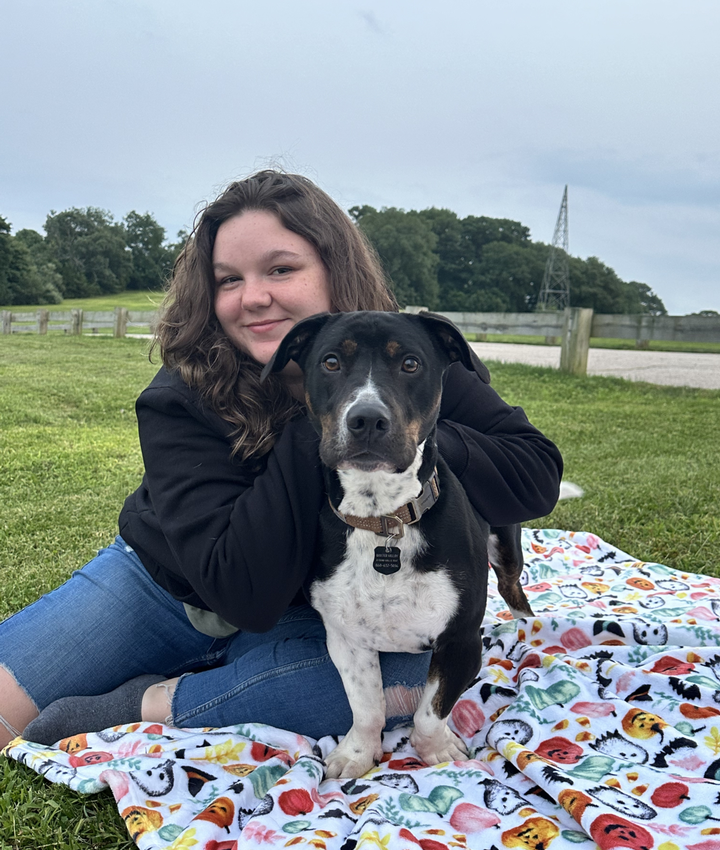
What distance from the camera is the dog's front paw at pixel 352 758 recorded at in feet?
7.61

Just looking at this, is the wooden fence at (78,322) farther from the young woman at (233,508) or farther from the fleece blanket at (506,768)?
the fleece blanket at (506,768)

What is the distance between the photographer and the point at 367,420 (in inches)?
76.0

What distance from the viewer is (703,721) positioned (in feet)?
7.96

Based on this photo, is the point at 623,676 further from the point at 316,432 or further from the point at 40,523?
the point at 40,523

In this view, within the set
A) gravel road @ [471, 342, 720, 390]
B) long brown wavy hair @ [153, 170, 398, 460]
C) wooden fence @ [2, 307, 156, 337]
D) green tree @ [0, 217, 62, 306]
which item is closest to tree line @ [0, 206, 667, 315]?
green tree @ [0, 217, 62, 306]

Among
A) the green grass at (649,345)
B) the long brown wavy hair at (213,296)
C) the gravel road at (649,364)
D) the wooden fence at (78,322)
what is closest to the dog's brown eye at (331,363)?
the long brown wavy hair at (213,296)

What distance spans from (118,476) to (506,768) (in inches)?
181

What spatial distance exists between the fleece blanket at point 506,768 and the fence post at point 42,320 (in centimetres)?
2199

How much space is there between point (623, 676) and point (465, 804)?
882 mm

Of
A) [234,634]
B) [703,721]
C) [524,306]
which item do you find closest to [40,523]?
[234,634]

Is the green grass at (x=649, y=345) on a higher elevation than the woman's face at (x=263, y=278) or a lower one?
lower

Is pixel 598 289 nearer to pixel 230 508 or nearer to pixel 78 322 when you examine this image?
pixel 78 322

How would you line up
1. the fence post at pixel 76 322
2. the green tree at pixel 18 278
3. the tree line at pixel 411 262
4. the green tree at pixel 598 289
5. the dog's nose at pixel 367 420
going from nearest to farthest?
the dog's nose at pixel 367 420 → the fence post at pixel 76 322 → the green tree at pixel 18 278 → the tree line at pixel 411 262 → the green tree at pixel 598 289

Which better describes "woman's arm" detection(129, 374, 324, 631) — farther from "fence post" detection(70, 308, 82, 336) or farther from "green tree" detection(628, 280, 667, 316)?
"green tree" detection(628, 280, 667, 316)
